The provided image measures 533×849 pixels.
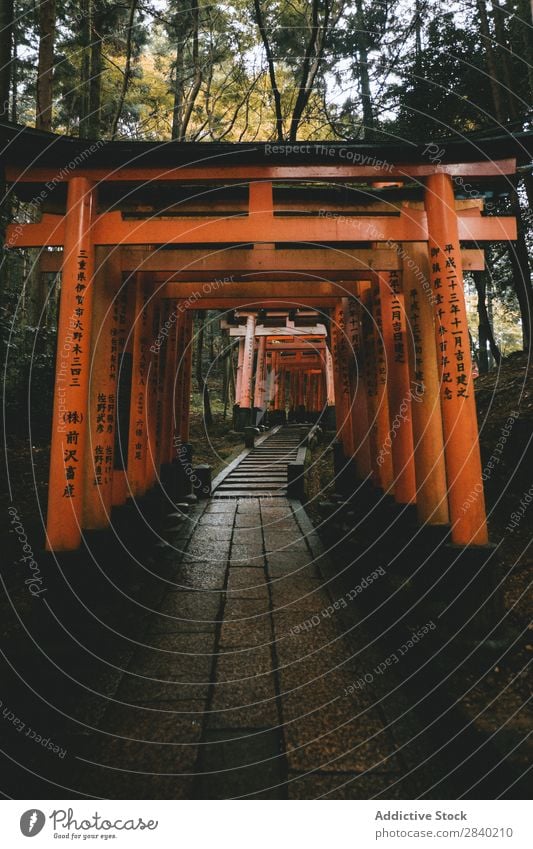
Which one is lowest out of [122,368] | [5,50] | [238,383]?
[122,368]

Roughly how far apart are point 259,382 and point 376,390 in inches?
570

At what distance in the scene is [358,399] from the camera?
7.77 meters

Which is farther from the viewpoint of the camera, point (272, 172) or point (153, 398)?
point (153, 398)

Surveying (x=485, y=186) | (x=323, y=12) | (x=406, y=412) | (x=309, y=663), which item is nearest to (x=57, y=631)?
(x=309, y=663)

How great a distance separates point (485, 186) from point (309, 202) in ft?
6.57

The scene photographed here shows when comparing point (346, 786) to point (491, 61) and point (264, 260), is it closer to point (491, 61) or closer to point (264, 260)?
point (264, 260)

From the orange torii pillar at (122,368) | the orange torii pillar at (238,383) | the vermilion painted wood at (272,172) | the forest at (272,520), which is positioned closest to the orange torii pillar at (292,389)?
the orange torii pillar at (238,383)

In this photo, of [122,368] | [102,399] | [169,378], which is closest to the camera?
[102,399]

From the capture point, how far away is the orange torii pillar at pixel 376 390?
6195 millimetres

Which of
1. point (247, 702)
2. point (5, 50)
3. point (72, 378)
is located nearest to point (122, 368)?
point (72, 378)

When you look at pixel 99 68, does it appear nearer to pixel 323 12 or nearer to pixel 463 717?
pixel 323 12

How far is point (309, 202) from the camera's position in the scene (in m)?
5.03

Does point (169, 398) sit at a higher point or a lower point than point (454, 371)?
lower

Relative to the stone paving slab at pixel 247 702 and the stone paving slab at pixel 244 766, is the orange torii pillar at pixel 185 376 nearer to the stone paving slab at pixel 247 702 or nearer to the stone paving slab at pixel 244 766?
the stone paving slab at pixel 247 702
